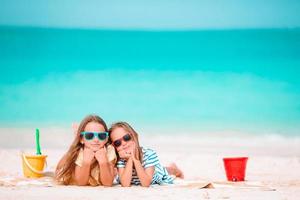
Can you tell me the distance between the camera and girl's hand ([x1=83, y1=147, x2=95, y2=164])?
15.4 ft

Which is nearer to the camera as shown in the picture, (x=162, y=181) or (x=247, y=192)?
(x=247, y=192)

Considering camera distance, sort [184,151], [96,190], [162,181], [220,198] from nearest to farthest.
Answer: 1. [220,198]
2. [96,190]
3. [162,181]
4. [184,151]

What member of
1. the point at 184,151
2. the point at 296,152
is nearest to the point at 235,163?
the point at 184,151

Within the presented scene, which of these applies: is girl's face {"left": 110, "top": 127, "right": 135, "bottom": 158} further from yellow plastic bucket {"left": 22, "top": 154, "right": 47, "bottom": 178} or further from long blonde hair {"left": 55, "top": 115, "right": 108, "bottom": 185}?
yellow plastic bucket {"left": 22, "top": 154, "right": 47, "bottom": 178}

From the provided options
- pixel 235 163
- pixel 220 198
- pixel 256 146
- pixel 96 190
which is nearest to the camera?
pixel 220 198

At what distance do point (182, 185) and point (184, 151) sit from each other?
19.6 feet

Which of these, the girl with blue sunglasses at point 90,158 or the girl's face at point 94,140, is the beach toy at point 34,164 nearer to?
the girl with blue sunglasses at point 90,158

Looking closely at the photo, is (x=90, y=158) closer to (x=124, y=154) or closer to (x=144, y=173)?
(x=124, y=154)

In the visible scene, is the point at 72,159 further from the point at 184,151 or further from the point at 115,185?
the point at 184,151

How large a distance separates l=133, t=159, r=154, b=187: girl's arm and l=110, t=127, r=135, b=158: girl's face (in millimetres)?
157

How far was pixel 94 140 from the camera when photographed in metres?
4.75

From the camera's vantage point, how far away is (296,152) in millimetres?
11391

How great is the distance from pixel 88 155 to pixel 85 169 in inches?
5.2

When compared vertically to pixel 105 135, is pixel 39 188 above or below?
below
